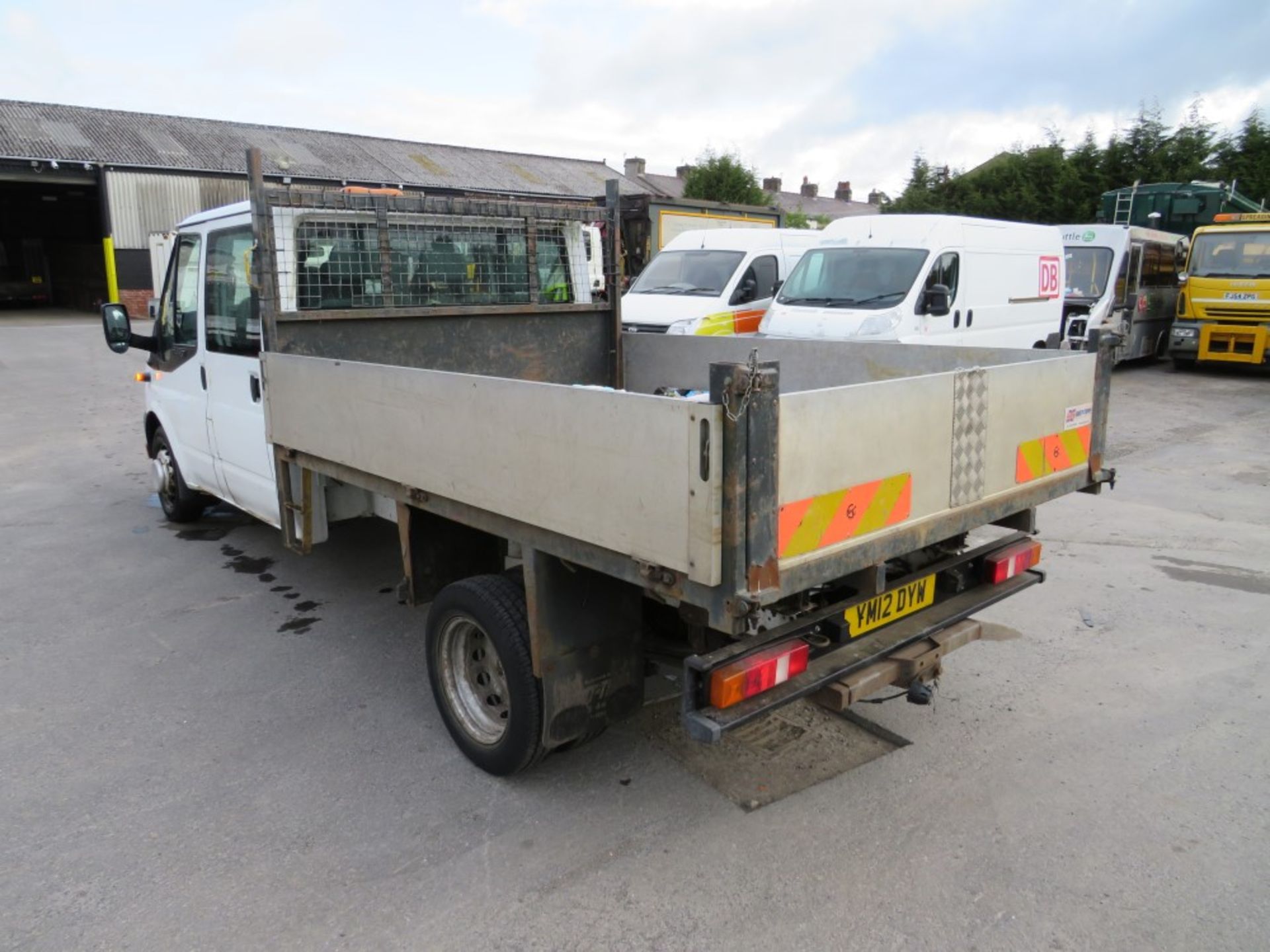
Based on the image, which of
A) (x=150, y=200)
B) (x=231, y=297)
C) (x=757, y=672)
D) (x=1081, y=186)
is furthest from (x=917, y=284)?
(x=150, y=200)

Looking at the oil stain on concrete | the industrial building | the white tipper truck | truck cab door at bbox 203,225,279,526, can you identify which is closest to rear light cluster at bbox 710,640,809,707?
the white tipper truck

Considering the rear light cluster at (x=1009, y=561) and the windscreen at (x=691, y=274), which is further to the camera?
the windscreen at (x=691, y=274)

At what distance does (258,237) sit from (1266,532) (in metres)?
7.13

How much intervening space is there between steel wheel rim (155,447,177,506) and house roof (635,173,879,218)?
36957 mm

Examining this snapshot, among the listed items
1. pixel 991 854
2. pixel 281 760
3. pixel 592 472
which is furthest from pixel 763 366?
pixel 281 760

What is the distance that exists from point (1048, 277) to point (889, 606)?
34.1ft

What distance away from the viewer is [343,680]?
4570mm

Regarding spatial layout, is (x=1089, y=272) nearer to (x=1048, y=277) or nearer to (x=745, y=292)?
(x=1048, y=277)

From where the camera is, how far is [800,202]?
5338 centimetres

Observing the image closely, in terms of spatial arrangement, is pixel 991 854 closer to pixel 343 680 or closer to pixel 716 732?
pixel 716 732

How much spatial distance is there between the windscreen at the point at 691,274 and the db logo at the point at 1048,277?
13.0 feet

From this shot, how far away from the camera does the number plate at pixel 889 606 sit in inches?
128

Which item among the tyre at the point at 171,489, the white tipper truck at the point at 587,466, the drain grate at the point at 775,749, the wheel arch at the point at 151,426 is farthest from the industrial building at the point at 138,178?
the drain grate at the point at 775,749

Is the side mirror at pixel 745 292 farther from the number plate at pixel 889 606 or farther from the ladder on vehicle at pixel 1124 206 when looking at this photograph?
the ladder on vehicle at pixel 1124 206
